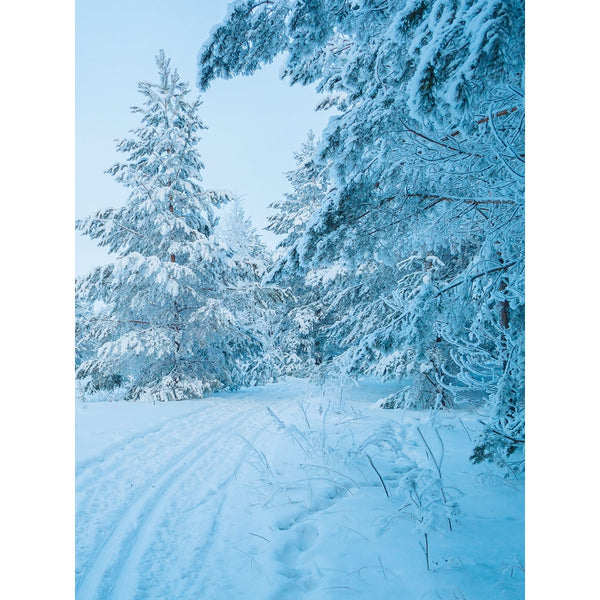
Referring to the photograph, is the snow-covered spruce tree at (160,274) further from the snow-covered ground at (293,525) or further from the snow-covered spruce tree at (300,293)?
the snow-covered ground at (293,525)

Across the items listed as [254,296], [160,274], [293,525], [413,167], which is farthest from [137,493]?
Answer: [254,296]

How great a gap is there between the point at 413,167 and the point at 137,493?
3.51 m

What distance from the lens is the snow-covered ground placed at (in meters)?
1.84

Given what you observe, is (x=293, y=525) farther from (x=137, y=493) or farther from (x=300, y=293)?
(x=300, y=293)

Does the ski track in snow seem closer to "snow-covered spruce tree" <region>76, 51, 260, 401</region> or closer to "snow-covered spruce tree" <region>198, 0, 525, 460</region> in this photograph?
"snow-covered spruce tree" <region>198, 0, 525, 460</region>

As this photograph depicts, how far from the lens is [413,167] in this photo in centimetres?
269

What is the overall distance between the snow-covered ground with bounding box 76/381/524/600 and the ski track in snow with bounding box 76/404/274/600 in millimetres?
11

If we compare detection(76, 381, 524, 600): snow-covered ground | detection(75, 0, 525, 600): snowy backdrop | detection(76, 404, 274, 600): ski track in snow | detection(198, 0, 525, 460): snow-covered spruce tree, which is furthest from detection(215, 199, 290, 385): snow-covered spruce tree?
detection(198, 0, 525, 460): snow-covered spruce tree

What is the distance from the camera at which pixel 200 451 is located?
163 inches

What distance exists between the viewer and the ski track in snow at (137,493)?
6.21ft

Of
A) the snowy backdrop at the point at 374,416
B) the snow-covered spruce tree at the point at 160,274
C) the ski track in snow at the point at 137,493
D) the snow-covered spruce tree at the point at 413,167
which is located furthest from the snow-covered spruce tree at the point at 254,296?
the snow-covered spruce tree at the point at 413,167
